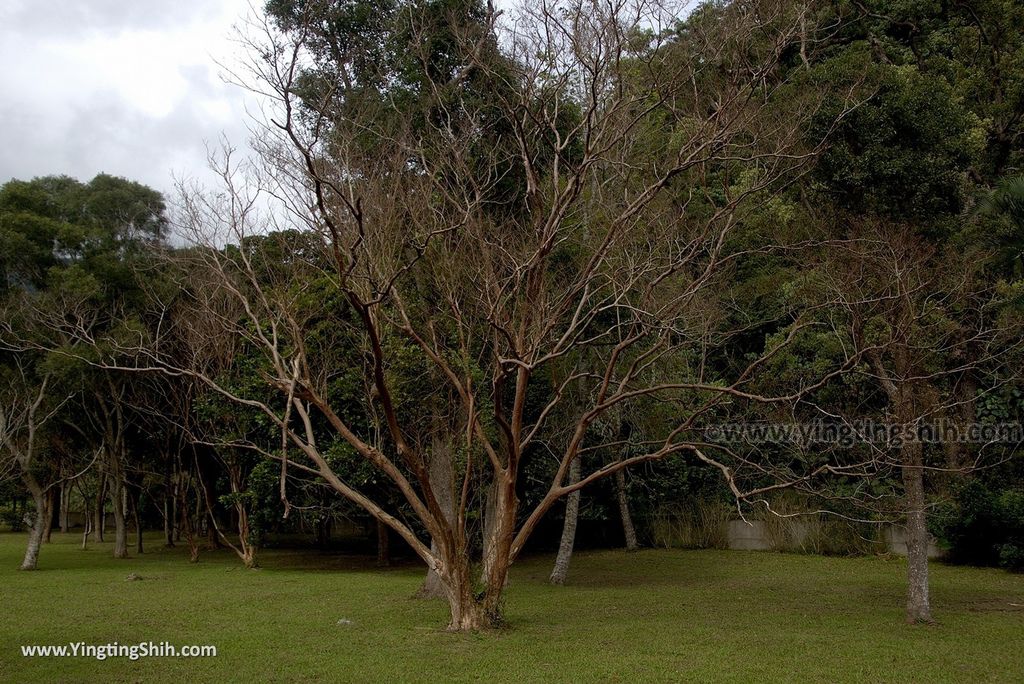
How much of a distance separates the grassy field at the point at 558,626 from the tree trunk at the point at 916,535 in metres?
0.31

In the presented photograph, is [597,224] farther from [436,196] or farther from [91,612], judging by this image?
[91,612]

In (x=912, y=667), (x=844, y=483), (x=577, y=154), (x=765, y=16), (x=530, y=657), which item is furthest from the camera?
(x=844, y=483)

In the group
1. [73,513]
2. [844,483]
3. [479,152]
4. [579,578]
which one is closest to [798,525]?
[844,483]

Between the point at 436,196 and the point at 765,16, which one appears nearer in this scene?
the point at 765,16

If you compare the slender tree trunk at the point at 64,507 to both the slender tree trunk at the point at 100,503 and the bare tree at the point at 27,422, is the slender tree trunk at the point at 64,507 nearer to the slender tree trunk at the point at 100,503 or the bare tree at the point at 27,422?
the slender tree trunk at the point at 100,503

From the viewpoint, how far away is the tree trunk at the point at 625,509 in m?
19.5

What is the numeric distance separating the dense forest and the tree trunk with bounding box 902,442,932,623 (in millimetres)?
43

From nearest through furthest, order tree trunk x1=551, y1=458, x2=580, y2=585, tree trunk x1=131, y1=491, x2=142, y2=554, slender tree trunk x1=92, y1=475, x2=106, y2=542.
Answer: tree trunk x1=551, y1=458, x2=580, y2=585
tree trunk x1=131, y1=491, x2=142, y2=554
slender tree trunk x1=92, y1=475, x2=106, y2=542

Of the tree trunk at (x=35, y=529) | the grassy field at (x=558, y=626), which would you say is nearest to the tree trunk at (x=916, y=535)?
the grassy field at (x=558, y=626)

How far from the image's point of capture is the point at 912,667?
7.49 meters

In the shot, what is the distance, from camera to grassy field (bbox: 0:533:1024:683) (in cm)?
751

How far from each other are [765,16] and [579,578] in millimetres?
9935

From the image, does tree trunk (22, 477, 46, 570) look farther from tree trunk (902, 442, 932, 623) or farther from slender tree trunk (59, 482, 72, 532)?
tree trunk (902, 442, 932, 623)

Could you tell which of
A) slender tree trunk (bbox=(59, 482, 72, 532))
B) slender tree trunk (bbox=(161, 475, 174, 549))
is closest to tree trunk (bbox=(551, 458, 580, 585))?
slender tree trunk (bbox=(161, 475, 174, 549))
